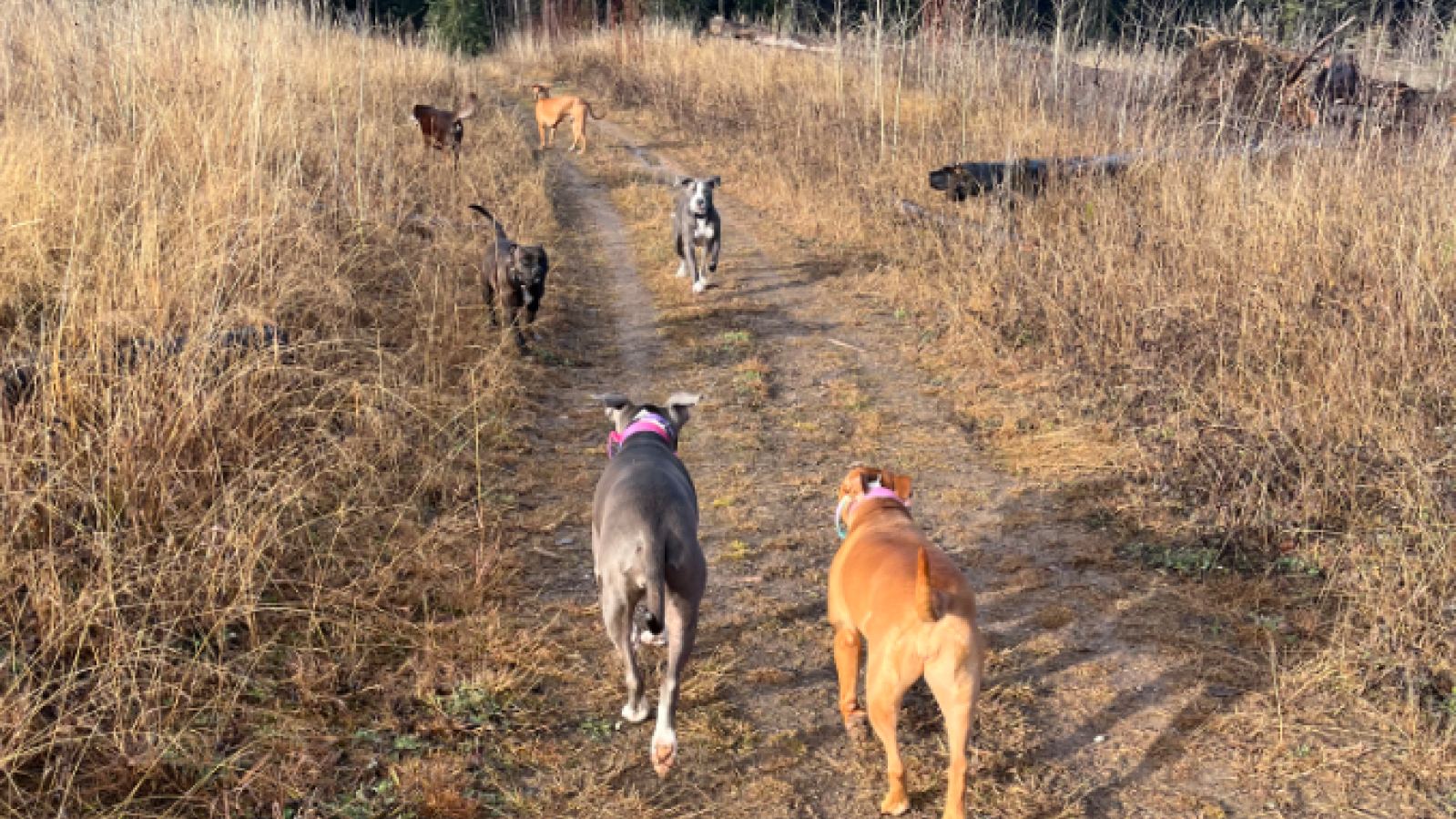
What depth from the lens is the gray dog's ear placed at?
3.76 m

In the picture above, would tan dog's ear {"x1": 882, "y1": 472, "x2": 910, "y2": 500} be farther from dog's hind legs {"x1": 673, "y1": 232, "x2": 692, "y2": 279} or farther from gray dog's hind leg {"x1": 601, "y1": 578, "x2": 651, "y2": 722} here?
dog's hind legs {"x1": 673, "y1": 232, "x2": 692, "y2": 279}

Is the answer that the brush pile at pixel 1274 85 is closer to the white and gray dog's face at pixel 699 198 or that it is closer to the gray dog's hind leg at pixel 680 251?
the white and gray dog's face at pixel 699 198

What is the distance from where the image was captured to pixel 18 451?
120 inches

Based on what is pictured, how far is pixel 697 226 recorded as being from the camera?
27.0ft

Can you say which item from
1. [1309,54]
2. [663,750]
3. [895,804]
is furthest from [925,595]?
[1309,54]

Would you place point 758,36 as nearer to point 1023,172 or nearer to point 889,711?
point 1023,172

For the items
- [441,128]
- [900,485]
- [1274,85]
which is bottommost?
[900,485]

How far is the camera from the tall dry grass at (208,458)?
101 inches

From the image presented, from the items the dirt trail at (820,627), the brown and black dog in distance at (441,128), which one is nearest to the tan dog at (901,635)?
the dirt trail at (820,627)

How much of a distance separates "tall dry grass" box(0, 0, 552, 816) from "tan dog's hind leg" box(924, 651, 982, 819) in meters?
1.46

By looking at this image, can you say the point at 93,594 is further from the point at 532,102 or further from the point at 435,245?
the point at 532,102

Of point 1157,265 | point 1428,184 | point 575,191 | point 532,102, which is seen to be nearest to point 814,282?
point 1157,265

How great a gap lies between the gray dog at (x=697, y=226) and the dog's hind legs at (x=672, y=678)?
5.70 meters

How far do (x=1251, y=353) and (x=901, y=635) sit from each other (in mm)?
3498
